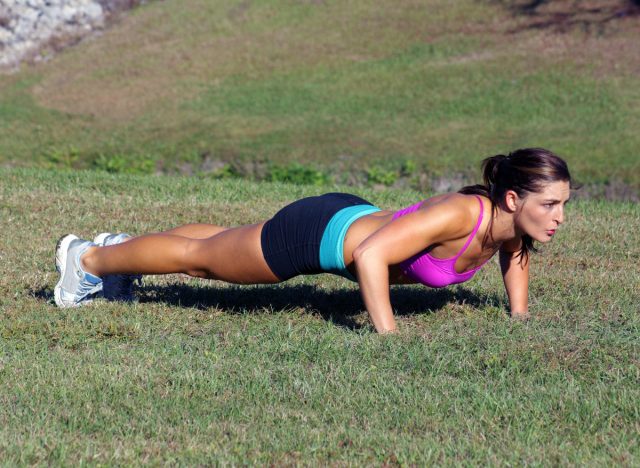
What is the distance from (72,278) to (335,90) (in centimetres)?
1867

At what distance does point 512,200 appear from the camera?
18.9 feet

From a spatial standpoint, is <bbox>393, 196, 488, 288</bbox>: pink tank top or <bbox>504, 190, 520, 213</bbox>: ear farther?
<bbox>393, 196, 488, 288</bbox>: pink tank top

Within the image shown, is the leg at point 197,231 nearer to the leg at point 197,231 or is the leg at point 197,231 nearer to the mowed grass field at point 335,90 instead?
the leg at point 197,231

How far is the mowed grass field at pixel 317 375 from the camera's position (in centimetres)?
435

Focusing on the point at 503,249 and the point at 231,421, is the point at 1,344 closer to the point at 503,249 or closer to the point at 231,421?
the point at 231,421

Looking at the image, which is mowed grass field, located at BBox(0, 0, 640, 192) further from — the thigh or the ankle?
the thigh

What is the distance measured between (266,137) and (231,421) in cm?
1714

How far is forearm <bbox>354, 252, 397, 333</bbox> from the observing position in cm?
556

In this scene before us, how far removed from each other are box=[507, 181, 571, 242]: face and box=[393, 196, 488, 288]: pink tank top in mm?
239

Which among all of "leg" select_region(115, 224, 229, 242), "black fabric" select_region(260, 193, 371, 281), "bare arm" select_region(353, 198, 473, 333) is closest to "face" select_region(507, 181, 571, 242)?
"bare arm" select_region(353, 198, 473, 333)

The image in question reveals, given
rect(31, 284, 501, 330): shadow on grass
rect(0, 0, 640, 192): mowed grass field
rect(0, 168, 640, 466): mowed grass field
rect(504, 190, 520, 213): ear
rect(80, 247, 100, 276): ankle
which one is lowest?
rect(0, 0, 640, 192): mowed grass field

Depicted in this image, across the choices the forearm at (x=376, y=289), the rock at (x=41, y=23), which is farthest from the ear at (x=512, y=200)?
the rock at (x=41, y=23)

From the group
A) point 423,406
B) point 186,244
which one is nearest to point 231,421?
point 423,406

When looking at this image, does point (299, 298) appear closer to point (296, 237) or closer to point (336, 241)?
point (296, 237)
